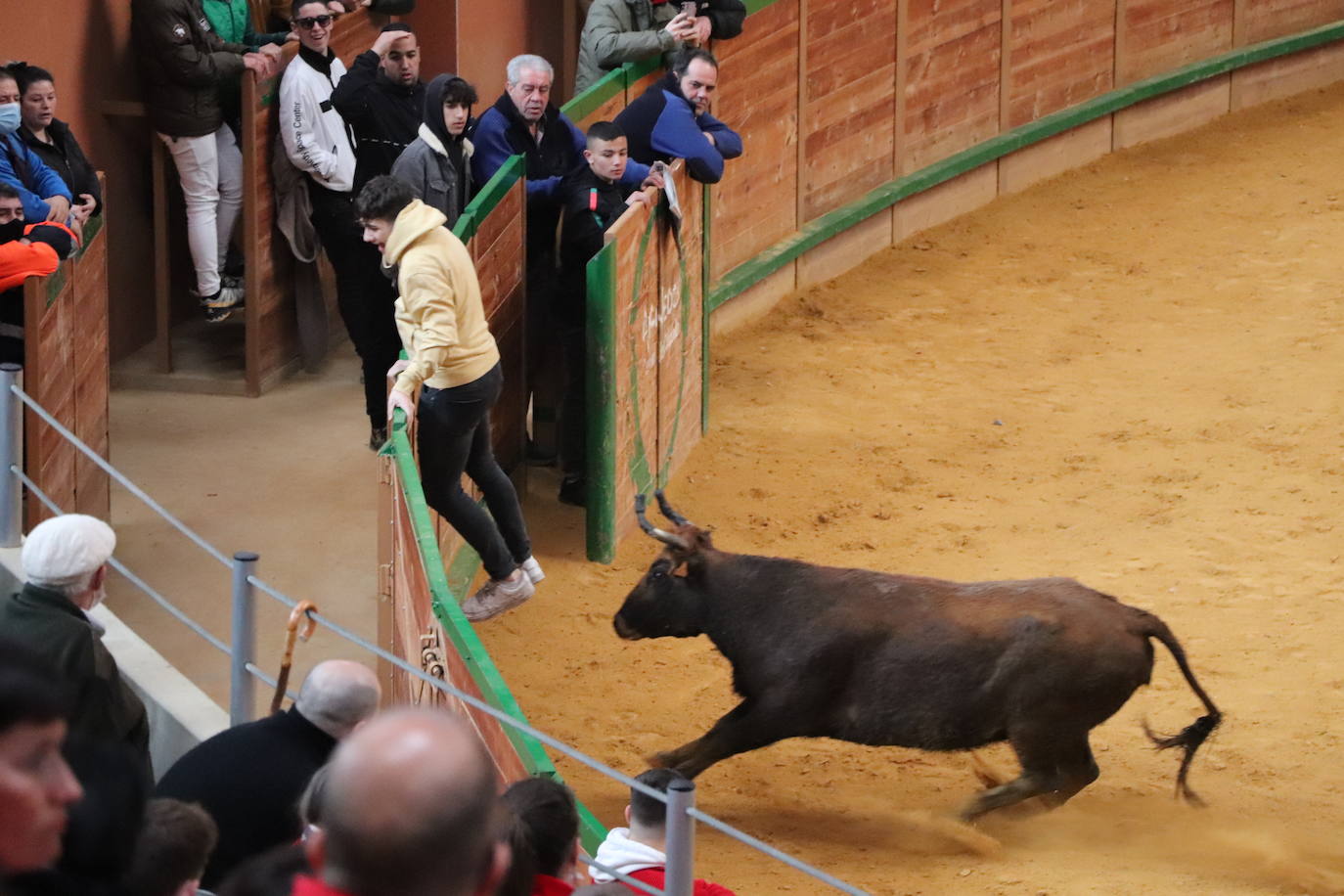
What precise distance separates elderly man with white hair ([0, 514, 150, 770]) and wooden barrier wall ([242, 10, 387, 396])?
5484 millimetres

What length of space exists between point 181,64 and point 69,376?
2323mm

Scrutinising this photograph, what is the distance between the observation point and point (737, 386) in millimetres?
12297

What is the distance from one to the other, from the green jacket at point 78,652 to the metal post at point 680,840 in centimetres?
145

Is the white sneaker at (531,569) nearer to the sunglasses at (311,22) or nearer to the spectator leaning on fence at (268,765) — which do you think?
the sunglasses at (311,22)

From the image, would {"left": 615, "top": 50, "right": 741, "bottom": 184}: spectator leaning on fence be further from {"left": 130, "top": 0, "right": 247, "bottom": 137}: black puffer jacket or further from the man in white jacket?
{"left": 130, "top": 0, "right": 247, "bottom": 137}: black puffer jacket

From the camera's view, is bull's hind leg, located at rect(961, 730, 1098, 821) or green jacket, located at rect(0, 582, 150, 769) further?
bull's hind leg, located at rect(961, 730, 1098, 821)

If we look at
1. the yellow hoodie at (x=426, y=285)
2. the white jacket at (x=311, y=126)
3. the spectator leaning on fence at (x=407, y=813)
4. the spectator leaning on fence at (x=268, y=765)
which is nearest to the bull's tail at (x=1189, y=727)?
the yellow hoodie at (x=426, y=285)

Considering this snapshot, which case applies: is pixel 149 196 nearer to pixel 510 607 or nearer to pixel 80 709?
pixel 510 607

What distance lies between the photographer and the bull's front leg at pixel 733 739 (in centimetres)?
734

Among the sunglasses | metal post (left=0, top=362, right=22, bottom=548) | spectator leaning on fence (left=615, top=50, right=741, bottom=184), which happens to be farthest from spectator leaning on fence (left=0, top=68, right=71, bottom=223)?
spectator leaning on fence (left=615, top=50, right=741, bottom=184)

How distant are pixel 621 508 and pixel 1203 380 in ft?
14.6

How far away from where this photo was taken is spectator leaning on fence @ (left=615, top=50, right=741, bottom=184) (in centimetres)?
1039

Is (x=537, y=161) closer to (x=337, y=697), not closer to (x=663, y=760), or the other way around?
(x=663, y=760)

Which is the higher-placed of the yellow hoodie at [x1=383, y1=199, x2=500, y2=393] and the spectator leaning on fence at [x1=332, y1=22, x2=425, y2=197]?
the spectator leaning on fence at [x1=332, y1=22, x2=425, y2=197]
